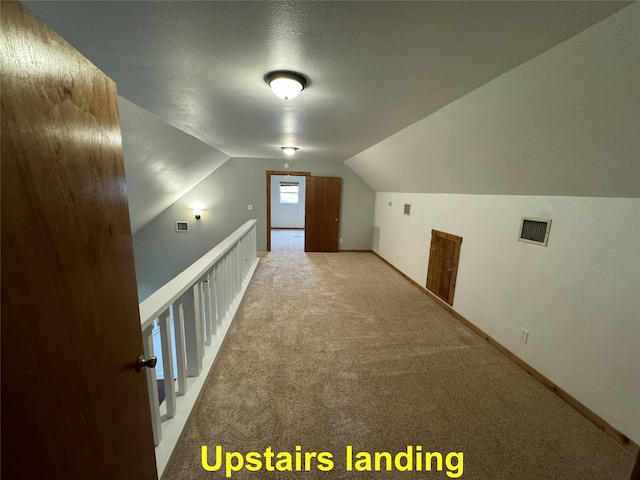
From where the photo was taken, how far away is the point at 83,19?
1.17m

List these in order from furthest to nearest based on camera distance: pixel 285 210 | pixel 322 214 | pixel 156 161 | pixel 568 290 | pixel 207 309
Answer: pixel 285 210 < pixel 322 214 < pixel 156 161 < pixel 207 309 < pixel 568 290

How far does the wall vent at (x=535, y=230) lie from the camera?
82.8 inches

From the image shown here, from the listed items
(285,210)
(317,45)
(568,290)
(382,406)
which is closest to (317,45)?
(317,45)

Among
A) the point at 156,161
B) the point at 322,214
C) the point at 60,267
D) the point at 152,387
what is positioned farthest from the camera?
the point at 322,214

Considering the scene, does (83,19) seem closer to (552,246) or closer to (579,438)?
(552,246)

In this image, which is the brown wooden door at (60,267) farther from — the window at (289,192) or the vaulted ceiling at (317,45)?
the window at (289,192)

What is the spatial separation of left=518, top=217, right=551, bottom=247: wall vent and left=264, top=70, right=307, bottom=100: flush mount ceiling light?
2.18 metres

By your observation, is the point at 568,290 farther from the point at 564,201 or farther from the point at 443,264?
the point at 443,264

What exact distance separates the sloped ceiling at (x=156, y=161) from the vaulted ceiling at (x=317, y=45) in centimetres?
33

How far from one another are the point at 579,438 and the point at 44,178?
278cm

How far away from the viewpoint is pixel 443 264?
3.47m

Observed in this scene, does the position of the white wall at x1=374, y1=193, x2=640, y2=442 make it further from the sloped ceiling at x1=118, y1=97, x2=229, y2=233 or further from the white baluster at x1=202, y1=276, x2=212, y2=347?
the sloped ceiling at x1=118, y1=97, x2=229, y2=233

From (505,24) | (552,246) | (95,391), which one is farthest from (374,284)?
(95,391)

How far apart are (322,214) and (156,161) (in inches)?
138
